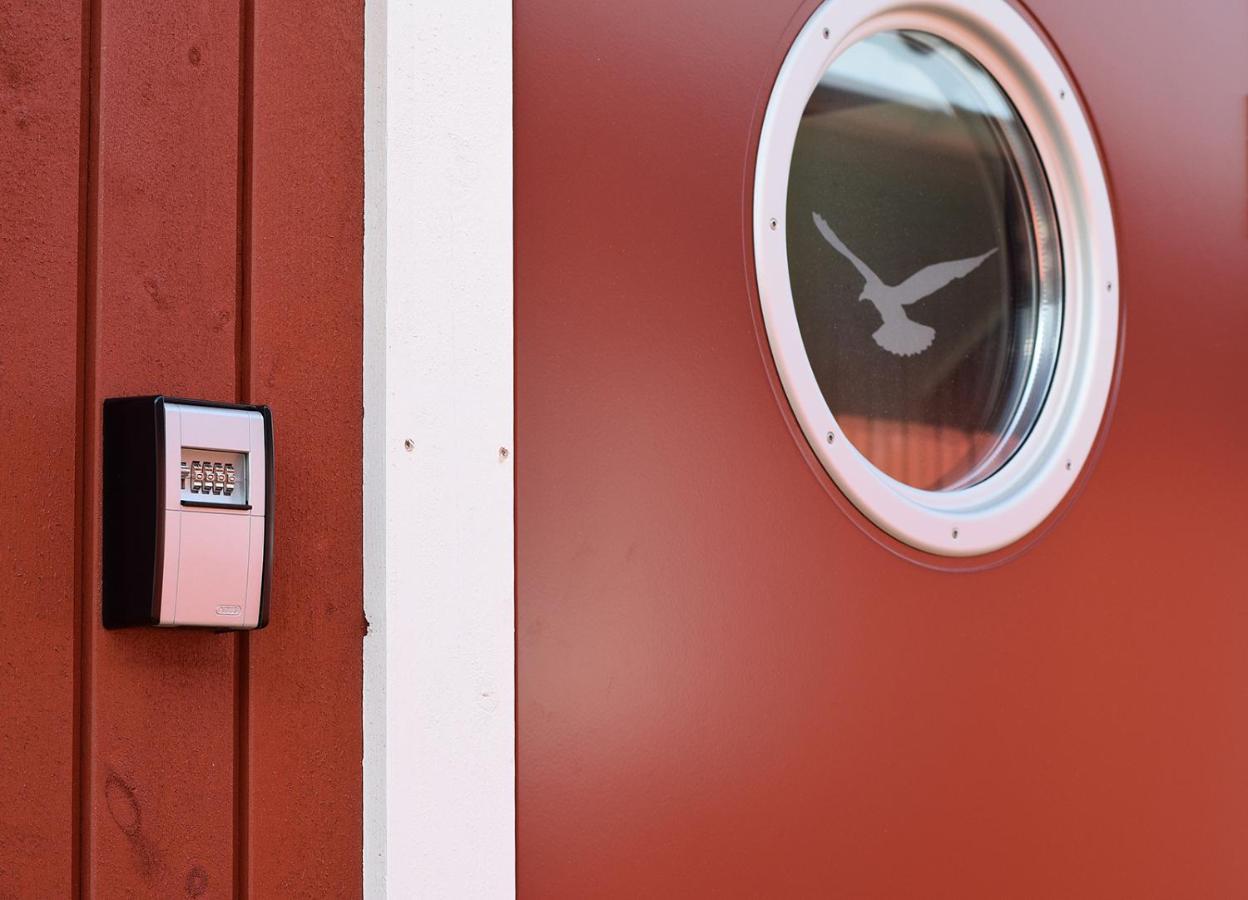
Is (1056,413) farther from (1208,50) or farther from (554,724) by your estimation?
(554,724)

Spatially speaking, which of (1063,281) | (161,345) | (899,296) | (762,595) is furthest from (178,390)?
(1063,281)

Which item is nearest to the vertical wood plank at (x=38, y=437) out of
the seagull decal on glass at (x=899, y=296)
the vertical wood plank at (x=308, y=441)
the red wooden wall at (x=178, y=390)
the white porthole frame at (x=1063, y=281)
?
the red wooden wall at (x=178, y=390)

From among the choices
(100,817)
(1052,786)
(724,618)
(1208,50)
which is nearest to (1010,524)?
(1052,786)

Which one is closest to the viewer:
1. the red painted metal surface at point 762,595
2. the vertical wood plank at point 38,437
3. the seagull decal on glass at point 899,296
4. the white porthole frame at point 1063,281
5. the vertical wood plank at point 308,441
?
the vertical wood plank at point 38,437

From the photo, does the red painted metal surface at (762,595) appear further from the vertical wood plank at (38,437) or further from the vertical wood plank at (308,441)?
the vertical wood plank at (38,437)

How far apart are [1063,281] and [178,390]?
126 centimetres

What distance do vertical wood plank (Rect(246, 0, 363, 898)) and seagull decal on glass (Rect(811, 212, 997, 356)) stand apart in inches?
25.3

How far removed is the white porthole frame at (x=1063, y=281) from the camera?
1510mm

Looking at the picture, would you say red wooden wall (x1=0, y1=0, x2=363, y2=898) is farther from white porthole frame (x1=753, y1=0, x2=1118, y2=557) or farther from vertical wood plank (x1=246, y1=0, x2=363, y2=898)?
white porthole frame (x1=753, y1=0, x2=1118, y2=557)

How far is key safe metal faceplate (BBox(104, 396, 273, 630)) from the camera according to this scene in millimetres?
972

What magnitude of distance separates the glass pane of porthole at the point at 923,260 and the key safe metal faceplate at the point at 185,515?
0.74 meters

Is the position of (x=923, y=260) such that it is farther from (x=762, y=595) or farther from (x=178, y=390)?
(x=178, y=390)

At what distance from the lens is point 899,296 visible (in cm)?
169

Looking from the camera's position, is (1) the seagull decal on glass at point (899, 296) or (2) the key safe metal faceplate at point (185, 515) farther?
(1) the seagull decal on glass at point (899, 296)
